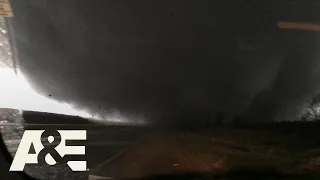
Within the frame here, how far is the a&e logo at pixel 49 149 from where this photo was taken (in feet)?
2.97

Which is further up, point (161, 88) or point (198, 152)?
point (161, 88)

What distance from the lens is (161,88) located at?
0.90 metres

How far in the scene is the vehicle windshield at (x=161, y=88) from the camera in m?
0.84

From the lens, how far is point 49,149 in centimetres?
92

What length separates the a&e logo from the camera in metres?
0.90

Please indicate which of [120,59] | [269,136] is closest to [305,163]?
[269,136]

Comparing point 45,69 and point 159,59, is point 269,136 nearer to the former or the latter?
point 159,59

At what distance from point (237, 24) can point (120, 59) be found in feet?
0.90

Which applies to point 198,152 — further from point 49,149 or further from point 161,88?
point 49,149

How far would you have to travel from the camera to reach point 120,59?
2.86 ft

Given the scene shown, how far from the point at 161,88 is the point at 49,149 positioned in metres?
0.31

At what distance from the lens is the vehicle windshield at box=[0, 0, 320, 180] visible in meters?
0.84

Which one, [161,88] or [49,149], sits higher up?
[161,88]

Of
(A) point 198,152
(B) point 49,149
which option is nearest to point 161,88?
(A) point 198,152
